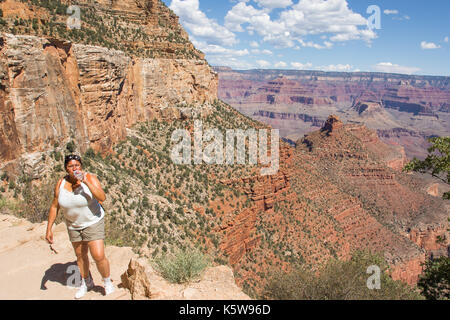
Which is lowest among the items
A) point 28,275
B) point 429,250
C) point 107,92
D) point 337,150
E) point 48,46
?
point 429,250

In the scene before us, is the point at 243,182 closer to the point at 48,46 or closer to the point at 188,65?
the point at 188,65

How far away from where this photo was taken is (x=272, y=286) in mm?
9805

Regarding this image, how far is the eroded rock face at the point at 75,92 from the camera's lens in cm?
1279

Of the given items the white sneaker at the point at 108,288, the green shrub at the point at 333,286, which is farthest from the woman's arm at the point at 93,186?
the green shrub at the point at 333,286

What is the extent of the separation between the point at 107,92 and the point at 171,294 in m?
17.9

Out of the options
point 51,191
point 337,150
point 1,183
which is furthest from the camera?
point 337,150

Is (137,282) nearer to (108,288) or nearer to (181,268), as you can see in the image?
(108,288)

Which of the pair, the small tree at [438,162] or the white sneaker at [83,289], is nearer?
the white sneaker at [83,289]

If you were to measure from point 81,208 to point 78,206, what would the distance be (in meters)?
0.07

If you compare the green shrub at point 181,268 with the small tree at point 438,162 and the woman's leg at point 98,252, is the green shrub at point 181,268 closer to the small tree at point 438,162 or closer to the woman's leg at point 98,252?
the woman's leg at point 98,252

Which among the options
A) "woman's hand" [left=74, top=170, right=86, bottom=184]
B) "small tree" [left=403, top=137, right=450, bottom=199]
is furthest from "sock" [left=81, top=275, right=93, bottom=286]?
"small tree" [left=403, top=137, right=450, bottom=199]

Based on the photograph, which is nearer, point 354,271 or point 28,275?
point 28,275

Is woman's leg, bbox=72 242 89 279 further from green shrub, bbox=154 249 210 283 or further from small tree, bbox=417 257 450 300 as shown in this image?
small tree, bbox=417 257 450 300
